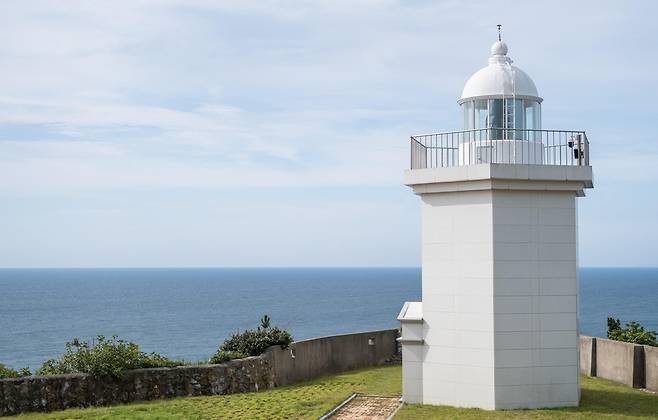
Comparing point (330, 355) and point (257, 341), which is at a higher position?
point (257, 341)

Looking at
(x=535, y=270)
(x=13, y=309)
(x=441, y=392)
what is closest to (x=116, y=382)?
(x=441, y=392)

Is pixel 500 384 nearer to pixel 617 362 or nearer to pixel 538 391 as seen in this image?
pixel 538 391

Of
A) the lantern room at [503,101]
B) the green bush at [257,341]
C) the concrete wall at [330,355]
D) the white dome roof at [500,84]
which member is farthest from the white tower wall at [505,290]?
the concrete wall at [330,355]

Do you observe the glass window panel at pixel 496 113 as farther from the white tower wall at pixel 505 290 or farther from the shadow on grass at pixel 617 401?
the shadow on grass at pixel 617 401

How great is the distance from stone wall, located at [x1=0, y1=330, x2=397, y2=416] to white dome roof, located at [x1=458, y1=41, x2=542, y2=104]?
25.9 feet

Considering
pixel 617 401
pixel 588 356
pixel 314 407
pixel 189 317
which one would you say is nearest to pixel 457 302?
pixel 314 407

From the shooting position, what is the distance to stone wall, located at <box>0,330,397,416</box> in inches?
596

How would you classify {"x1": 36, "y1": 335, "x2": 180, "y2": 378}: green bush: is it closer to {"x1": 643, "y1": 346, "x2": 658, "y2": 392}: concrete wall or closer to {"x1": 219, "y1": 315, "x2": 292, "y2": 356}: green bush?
{"x1": 219, "y1": 315, "x2": 292, "y2": 356}: green bush

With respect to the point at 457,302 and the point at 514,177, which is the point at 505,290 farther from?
the point at 514,177

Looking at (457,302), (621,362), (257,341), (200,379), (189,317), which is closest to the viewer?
(457,302)

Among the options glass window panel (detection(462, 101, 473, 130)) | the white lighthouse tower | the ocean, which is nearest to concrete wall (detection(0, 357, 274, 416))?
the white lighthouse tower

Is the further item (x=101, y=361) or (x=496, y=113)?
(x=101, y=361)

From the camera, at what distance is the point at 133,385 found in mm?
16219

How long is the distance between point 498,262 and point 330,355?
7.25 meters
